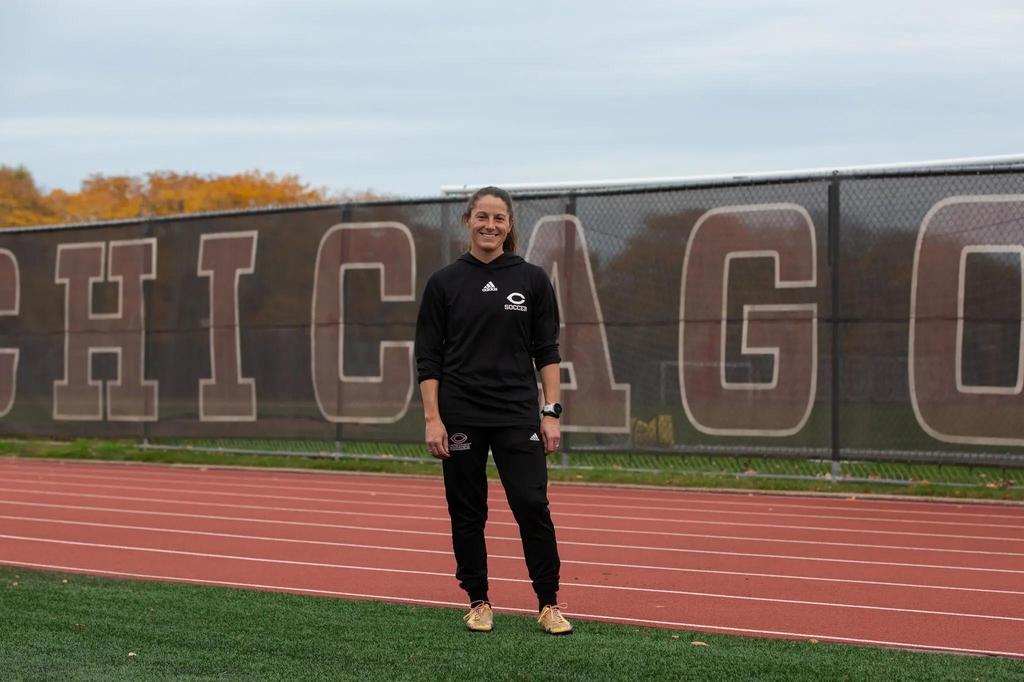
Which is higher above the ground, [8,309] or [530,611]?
[8,309]

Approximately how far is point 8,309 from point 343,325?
5.60m

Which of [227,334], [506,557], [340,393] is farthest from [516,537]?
[227,334]

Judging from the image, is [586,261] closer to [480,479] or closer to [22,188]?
[480,479]

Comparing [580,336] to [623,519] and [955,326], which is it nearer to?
[623,519]

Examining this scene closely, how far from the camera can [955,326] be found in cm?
1057

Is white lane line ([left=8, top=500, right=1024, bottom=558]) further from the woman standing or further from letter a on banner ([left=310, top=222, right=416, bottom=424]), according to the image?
letter a on banner ([left=310, top=222, right=416, bottom=424])

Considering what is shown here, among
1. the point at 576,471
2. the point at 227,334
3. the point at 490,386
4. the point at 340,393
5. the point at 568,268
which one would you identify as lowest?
the point at 576,471

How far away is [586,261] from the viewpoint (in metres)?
12.3

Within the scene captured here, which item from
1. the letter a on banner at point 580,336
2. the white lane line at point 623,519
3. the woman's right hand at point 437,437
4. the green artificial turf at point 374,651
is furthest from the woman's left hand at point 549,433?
the letter a on banner at point 580,336

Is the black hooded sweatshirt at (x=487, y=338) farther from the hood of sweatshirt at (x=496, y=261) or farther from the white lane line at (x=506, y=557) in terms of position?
the white lane line at (x=506, y=557)

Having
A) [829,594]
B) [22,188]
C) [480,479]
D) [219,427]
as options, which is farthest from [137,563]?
[22,188]

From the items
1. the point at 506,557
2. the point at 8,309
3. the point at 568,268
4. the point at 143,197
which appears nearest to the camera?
the point at 506,557

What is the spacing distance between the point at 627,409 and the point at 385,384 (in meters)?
2.85

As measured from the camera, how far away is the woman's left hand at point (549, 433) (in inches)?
217
